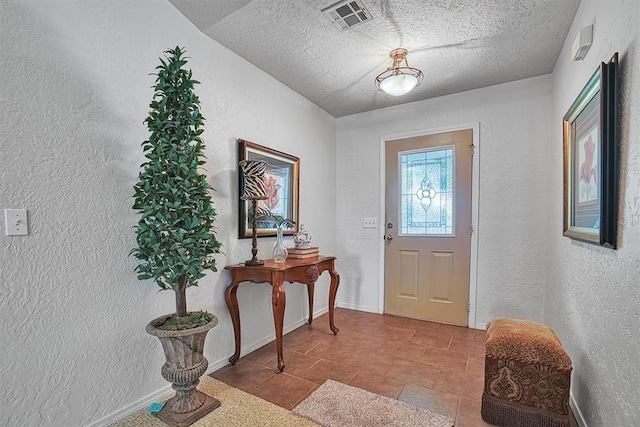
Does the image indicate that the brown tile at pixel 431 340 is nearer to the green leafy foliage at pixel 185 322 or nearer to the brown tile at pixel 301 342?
the brown tile at pixel 301 342

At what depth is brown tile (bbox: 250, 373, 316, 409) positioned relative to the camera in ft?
5.84

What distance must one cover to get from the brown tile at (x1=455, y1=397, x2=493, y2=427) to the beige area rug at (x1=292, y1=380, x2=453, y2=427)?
70mm

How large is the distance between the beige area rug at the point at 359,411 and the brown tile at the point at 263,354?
0.61 metres

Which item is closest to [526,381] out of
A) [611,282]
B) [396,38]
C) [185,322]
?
[611,282]

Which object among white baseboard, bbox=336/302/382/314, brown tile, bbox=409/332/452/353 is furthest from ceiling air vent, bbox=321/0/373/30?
white baseboard, bbox=336/302/382/314

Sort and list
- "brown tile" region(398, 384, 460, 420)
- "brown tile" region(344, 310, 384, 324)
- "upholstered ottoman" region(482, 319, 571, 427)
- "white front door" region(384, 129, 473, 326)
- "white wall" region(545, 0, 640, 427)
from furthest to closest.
Result: "brown tile" region(344, 310, 384, 324) → "white front door" region(384, 129, 473, 326) → "brown tile" region(398, 384, 460, 420) → "upholstered ottoman" region(482, 319, 571, 427) → "white wall" region(545, 0, 640, 427)

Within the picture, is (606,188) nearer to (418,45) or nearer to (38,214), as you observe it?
(418,45)

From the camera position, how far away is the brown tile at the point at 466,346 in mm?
2457

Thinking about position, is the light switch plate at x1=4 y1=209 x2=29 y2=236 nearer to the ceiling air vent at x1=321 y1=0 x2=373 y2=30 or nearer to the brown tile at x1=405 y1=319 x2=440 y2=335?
the ceiling air vent at x1=321 y1=0 x2=373 y2=30

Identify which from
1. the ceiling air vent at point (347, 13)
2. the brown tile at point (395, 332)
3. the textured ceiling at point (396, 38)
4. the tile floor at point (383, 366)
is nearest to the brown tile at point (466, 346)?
the tile floor at point (383, 366)

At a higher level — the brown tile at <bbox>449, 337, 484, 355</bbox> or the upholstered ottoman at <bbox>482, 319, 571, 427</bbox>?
the upholstered ottoman at <bbox>482, 319, 571, 427</bbox>

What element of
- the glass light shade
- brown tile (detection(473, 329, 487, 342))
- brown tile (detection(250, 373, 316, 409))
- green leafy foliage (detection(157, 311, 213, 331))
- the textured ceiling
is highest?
the textured ceiling

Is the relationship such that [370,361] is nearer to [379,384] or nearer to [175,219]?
[379,384]

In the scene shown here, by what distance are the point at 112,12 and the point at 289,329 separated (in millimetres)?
2729
